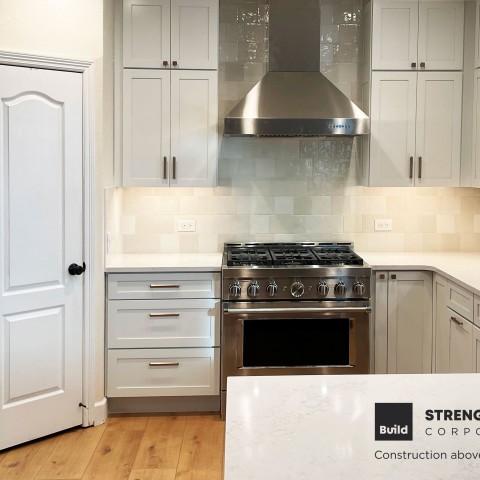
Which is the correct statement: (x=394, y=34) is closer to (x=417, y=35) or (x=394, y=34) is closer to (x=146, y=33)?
(x=417, y=35)

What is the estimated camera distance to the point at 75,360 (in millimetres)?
3617

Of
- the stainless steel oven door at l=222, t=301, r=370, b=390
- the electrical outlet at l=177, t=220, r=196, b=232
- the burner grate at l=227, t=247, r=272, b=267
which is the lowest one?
the stainless steel oven door at l=222, t=301, r=370, b=390

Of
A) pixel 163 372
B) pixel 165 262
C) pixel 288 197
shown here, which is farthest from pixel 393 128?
pixel 163 372

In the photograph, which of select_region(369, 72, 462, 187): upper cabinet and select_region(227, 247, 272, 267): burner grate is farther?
select_region(369, 72, 462, 187): upper cabinet

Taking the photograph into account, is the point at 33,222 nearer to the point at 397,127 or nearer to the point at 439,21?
the point at 397,127

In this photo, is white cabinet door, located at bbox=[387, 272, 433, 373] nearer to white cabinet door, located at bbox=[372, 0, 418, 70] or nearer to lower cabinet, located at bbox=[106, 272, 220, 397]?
lower cabinet, located at bbox=[106, 272, 220, 397]

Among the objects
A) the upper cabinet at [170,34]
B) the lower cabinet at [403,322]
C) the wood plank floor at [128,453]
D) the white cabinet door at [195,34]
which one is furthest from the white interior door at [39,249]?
the lower cabinet at [403,322]

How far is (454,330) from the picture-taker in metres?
3.51

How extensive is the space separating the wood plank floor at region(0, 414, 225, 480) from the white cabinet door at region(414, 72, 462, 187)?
2.09m

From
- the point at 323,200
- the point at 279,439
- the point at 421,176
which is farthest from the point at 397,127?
the point at 279,439

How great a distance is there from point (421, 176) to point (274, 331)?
4.60ft

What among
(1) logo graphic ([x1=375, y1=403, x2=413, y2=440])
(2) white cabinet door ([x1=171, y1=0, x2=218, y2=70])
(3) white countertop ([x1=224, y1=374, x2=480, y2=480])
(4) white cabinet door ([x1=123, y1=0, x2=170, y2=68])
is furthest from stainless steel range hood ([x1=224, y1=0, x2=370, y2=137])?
(1) logo graphic ([x1=375, y1=403, x2=413, y2=440])

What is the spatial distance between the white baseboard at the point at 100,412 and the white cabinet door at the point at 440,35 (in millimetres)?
2882

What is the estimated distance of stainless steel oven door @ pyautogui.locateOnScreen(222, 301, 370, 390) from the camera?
3.75 metres
